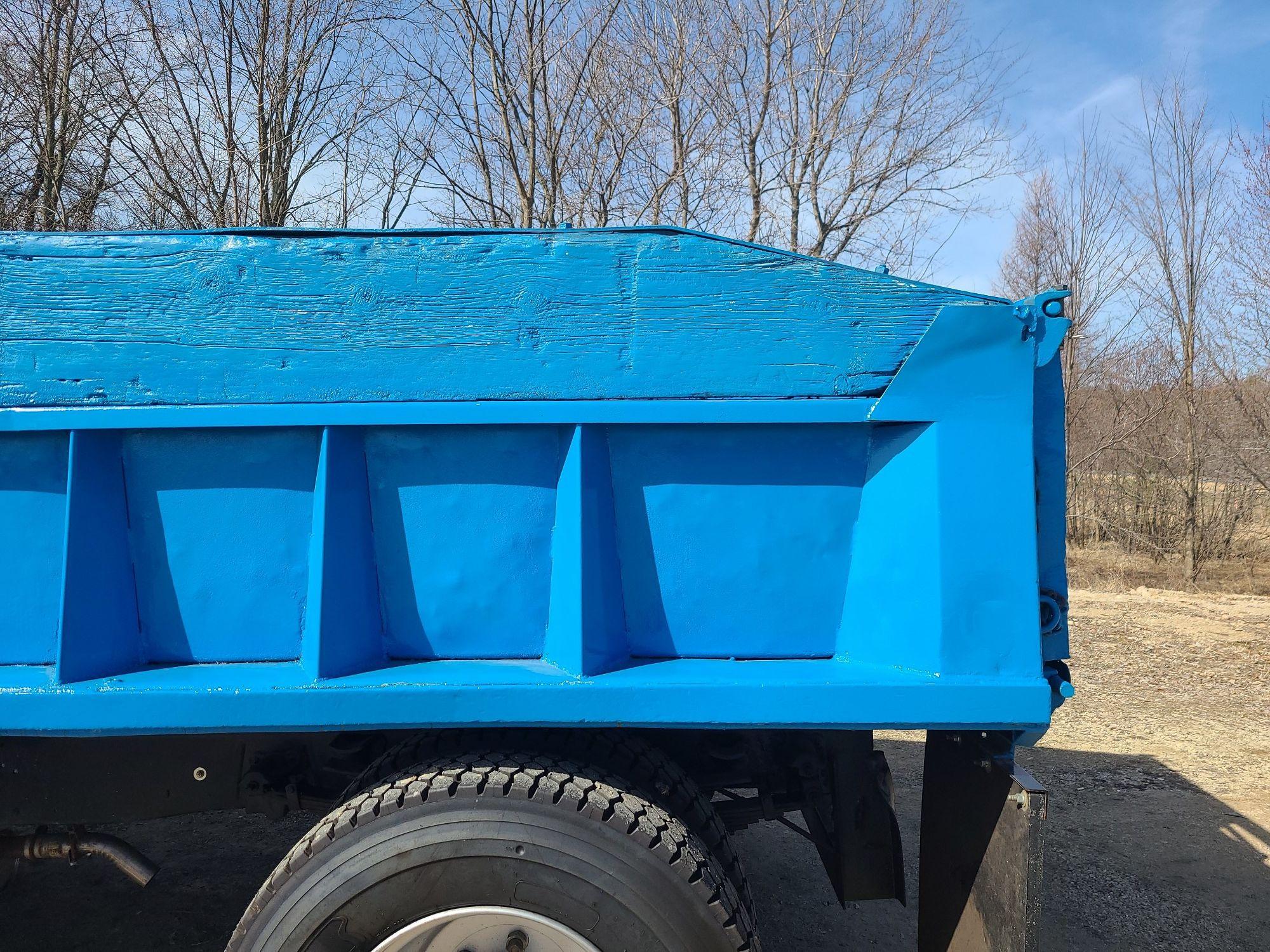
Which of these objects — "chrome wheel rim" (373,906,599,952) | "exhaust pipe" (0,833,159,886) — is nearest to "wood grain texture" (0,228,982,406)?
"chrome wheel rim" (373,906,599,952)

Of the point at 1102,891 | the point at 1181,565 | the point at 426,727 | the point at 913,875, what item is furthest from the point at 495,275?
the point at 1181,565

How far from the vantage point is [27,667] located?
6.24 ft

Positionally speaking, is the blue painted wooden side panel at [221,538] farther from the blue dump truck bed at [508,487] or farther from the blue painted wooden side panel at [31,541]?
the blue painted wooden side panel at [31,541]

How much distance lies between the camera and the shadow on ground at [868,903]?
3.11 meters

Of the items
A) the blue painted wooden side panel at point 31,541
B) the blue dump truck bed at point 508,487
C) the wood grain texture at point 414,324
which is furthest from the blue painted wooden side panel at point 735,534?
the blue painted wooden side panel at point 31,541

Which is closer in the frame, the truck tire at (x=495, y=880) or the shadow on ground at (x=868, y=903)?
the truck tire at (x=495, y=880)

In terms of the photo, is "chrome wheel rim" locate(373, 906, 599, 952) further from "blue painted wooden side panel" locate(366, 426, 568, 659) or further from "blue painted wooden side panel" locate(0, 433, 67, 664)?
"blue painted wooden side panel" locate(0, 433, 67, 664)

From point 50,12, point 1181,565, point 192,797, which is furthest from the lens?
point 1181,565

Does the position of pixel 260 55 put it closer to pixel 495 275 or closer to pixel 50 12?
pixel 50 12

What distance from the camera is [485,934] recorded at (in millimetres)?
1746

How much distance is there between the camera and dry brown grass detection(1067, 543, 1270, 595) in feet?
35.7

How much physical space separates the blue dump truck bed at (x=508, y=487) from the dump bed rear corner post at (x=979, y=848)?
0.24m

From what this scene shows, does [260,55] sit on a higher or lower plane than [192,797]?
higher

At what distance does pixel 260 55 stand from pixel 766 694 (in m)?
8.57
